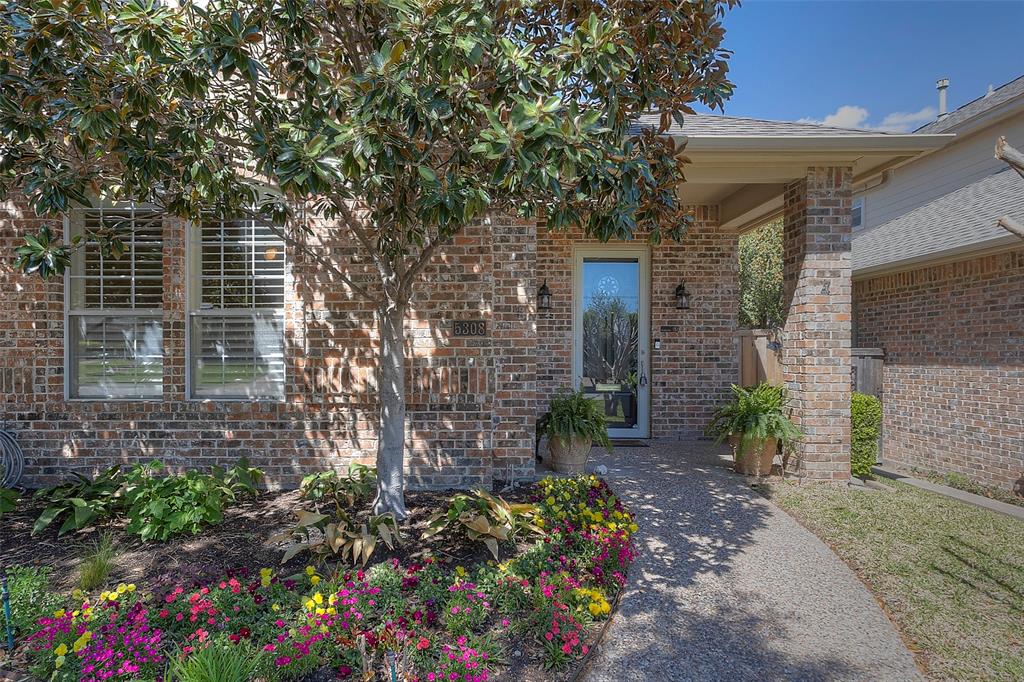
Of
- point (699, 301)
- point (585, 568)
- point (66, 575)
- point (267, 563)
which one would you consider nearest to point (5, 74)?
point (66, 575)

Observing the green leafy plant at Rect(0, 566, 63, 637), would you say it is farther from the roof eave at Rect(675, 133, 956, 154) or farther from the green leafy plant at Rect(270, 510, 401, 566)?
the roof eave at Rect(675, 133, 956, 154)

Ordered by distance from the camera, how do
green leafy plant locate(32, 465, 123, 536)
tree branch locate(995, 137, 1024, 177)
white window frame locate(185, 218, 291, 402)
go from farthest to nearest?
white window frame locate(185, 218, 291, 402) < green leafy plant locate(32, 465, 123, 536) < tree branch locate(995, 137, 1024, 177)

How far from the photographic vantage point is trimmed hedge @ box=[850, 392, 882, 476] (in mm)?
5523

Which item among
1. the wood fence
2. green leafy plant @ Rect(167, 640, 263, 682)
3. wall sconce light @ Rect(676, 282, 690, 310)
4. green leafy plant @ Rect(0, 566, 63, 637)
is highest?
wall sconce light @ Rect(676, 282, 690, 310)

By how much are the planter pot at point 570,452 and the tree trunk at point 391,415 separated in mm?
1992

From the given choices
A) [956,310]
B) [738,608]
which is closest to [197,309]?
[738,608]

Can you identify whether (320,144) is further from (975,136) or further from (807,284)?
(975,136)

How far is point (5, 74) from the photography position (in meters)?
2.78

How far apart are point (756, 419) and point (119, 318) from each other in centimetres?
627

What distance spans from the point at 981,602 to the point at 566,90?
13.4 feet

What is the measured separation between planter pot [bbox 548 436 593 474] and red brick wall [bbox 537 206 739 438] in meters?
1.85

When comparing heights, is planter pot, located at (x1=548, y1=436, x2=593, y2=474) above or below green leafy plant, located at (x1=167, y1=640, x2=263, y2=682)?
above

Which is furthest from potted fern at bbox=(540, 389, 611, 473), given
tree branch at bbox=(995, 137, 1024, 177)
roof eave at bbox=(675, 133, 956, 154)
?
tree branch at bbox=(995, 137, 1024, 177)

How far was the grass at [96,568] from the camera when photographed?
2.94 m
